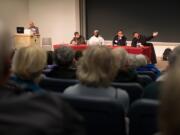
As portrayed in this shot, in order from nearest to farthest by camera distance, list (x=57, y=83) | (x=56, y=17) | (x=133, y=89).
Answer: (x=133, y=89) < (x=57, y=83) < (x=56, y=17)

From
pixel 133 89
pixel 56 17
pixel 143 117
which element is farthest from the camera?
pixel 56 17

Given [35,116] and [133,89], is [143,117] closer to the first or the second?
[133,89]

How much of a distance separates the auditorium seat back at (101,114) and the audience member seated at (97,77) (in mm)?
383

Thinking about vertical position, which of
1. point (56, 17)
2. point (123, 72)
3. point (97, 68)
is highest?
point (56, 17)

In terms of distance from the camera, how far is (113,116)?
2.11 m

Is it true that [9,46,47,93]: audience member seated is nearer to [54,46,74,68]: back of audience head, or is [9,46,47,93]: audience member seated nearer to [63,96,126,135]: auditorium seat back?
[63,96,126,135]: auditorium seat back

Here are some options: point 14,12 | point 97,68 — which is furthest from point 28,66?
point 14,12

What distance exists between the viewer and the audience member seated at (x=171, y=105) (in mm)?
933

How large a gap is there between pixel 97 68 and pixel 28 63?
1.73ft

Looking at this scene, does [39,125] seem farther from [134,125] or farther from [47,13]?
[47,13]

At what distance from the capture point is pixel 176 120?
928 millimetres

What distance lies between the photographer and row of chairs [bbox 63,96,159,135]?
2.04 metres

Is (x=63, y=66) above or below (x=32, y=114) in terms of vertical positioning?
below

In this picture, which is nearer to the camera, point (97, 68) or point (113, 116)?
point (113, 116)
